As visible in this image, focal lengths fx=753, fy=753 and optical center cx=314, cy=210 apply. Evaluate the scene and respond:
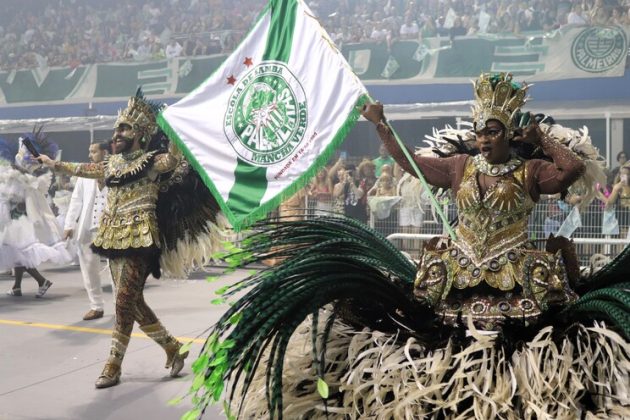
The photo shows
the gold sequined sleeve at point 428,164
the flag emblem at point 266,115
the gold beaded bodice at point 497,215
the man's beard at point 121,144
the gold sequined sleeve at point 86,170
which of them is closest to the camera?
the gold beaded bodice at point 497,215

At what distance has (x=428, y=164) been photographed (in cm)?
339

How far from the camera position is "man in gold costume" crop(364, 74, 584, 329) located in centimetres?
297

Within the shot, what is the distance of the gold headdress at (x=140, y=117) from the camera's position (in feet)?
17.8

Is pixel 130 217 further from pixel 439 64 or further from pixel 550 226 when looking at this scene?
pixel 439 64

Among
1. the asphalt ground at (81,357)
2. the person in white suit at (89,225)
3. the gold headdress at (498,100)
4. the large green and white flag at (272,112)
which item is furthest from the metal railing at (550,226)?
the gold headdress at (498,100)

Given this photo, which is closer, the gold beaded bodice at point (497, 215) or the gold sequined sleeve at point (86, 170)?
the gold beaded bodice at point (497, 215)

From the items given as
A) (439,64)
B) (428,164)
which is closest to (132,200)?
(428,164)

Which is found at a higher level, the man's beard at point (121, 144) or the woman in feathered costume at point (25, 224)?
the man's beard at point (121, 144)

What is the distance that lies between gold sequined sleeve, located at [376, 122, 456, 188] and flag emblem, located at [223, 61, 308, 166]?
2.73 feet

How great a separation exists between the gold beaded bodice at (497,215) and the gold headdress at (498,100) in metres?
0.22

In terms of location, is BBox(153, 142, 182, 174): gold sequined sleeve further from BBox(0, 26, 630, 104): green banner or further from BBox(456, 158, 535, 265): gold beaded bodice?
BBox(0, 26, 630, 104): green banner

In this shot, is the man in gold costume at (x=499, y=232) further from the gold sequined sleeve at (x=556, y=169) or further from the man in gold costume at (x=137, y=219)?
the man in gold costume at (x=137, y=219)

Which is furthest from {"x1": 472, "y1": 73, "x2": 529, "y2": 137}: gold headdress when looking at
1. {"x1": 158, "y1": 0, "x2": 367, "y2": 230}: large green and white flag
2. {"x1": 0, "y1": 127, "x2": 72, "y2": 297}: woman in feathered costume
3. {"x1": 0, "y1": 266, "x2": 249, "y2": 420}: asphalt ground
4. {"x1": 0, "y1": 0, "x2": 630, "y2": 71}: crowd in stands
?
{"x1": 0, "y1": 0, "x2": 630, "y2": 71}: crowd in stands

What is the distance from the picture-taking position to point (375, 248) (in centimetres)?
333
